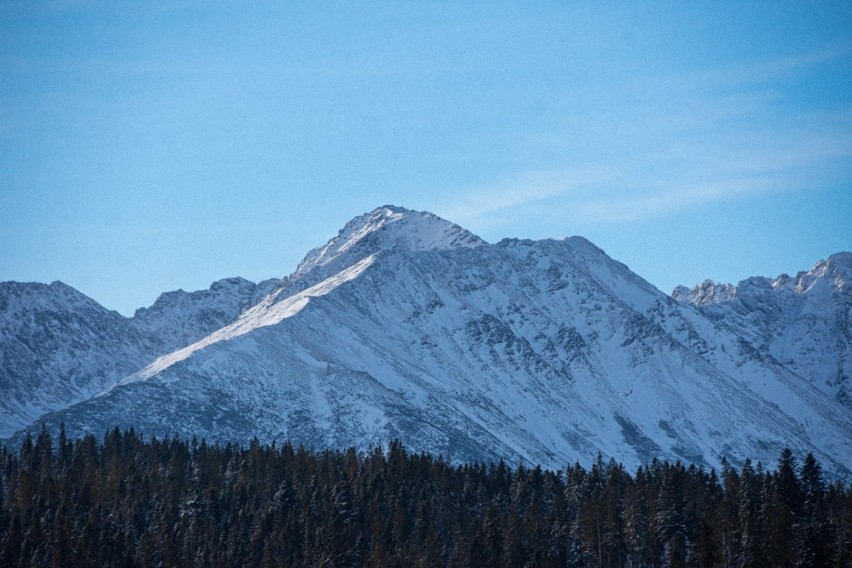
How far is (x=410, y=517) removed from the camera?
162 m

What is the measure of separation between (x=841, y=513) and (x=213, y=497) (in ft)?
253

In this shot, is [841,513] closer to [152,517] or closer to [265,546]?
[265,546]

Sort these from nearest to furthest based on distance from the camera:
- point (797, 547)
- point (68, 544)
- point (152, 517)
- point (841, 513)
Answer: point (797, 547)
point (841, 513)
point (68, 544)
point (152, 517)

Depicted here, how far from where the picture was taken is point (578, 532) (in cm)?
15150

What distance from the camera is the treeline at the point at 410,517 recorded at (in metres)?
142

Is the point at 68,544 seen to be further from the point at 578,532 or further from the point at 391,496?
the point at 578,532

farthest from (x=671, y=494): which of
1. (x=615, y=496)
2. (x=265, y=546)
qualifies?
(x=265, y=546)

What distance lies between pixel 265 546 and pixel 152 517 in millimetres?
20065

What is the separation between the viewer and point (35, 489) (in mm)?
172000

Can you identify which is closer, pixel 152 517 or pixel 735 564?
pixel 735 564

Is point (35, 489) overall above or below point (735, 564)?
above

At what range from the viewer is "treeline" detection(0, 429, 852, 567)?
141625 mm

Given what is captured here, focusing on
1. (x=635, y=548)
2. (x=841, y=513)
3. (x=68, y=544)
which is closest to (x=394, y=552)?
(x=635, y=548)

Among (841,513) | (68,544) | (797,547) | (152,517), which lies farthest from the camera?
(152,517)
